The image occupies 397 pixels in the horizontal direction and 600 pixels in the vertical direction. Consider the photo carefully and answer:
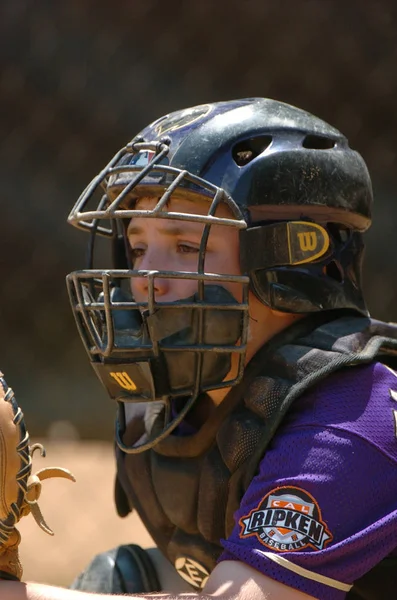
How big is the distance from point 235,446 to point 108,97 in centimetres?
347

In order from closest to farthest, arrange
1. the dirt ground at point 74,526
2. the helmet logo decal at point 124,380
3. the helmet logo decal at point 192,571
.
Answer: the helmet logo decal at point 124,380 < the helmet logo decal at point 192,571 < the dirt ground at point 74,526

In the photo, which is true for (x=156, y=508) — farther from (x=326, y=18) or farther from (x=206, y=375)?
(x=326, y=18)

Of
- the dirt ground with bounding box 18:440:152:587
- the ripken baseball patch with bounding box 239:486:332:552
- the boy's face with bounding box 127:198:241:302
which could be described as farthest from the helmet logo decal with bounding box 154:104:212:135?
the dirt ground with bounding box 18:440:152:587

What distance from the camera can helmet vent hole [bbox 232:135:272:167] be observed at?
193 centimetres

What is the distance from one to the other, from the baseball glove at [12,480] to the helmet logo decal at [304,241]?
25.8 inches

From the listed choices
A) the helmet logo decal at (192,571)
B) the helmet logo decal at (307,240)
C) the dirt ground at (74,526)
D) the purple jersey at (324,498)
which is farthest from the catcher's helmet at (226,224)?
the dirt ground at (74,526)

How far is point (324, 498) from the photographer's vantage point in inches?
60.2

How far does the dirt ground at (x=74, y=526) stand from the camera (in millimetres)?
3178

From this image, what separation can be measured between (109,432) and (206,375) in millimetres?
2682

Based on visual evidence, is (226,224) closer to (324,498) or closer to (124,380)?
(124,380)

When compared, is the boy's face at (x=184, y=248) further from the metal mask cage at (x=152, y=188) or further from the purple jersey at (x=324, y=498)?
the purple jersey at (x=324, y=498)

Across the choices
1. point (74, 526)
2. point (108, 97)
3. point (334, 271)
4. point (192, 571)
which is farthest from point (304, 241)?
point (108, 97)

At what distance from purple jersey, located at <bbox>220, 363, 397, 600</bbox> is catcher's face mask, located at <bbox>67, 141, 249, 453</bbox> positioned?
0.68ft

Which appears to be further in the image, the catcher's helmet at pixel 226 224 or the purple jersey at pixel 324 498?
the catcher's helmet at pixel 226 224
